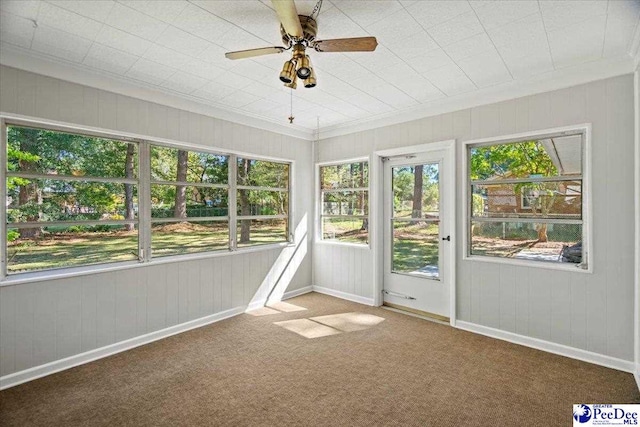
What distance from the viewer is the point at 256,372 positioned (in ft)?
8.80

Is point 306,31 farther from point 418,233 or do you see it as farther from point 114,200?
point 418,233

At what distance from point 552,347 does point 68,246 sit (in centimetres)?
467

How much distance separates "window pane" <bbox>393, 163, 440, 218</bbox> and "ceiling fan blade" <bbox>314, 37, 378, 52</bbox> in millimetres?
2393

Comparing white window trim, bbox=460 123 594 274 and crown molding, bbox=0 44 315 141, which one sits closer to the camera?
crown molding, bbox=0 44 315 141

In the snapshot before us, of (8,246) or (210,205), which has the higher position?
(210,205)

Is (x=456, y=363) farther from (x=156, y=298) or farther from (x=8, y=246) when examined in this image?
(x=8, y=246)

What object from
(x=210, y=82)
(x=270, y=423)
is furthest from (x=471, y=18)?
(x=270, y=423)

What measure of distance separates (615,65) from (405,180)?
7.50ft

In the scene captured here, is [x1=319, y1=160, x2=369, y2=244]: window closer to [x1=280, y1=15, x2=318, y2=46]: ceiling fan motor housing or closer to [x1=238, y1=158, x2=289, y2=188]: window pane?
[x1=238, y1=158, x2=289, y2=188]: window pane

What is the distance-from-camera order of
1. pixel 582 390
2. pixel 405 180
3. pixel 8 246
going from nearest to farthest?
pixel 582 390 < pixel 8 246 < pixel 405 180

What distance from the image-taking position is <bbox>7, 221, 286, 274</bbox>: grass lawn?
270 cm

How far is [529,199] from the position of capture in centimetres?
325

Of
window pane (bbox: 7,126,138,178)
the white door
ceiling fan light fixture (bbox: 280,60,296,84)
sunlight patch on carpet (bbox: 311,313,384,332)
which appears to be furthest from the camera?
the white door

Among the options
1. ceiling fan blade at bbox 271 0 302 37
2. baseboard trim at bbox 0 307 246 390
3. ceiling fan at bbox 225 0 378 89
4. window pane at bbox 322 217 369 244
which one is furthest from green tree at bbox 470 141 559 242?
baseboard trim at bbox 0 307 246 390
